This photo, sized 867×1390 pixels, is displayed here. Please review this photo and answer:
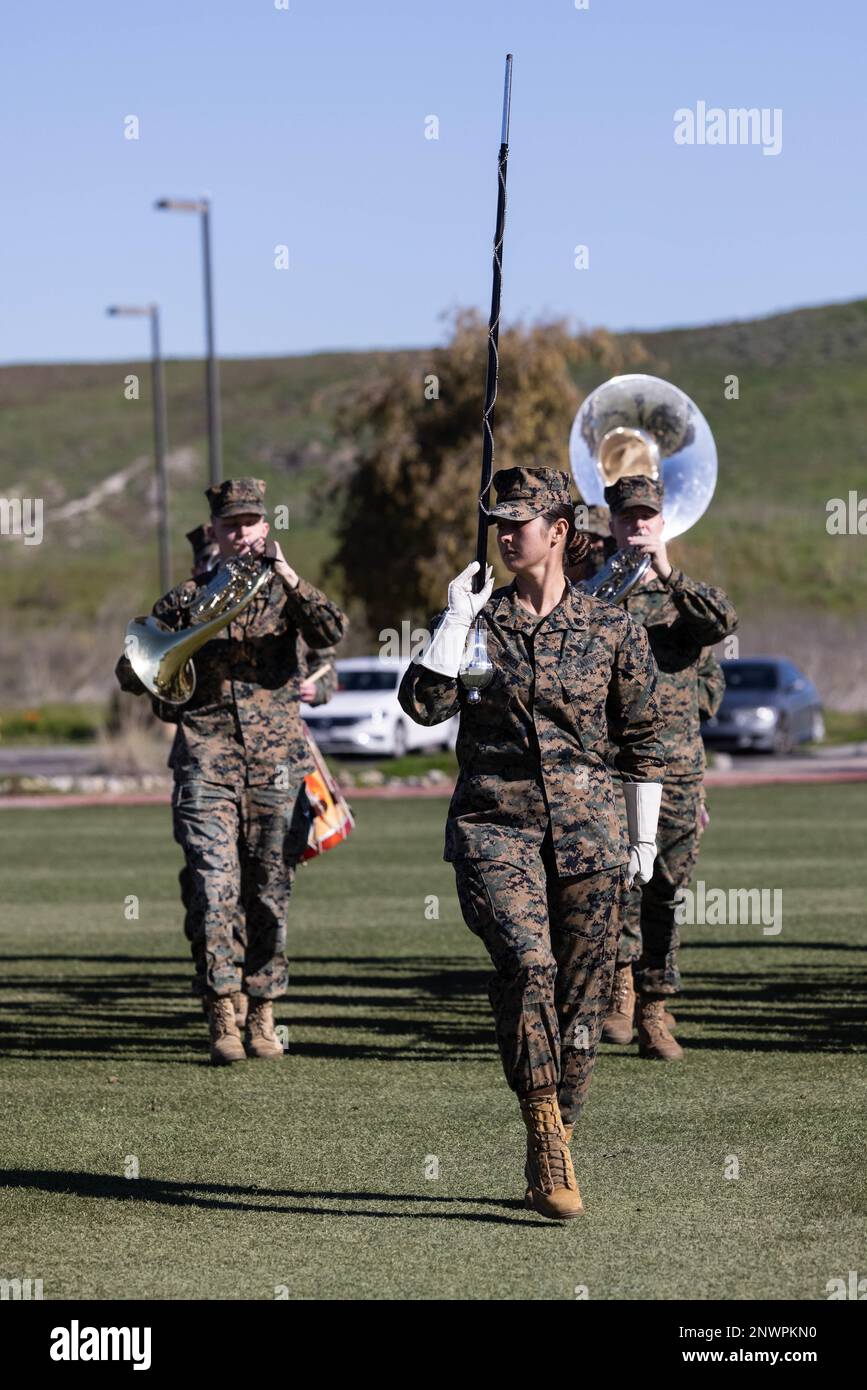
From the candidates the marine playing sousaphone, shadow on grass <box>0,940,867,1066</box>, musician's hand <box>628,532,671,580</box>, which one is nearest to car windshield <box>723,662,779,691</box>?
shadow on grass <box>0,940,867,1066</box>

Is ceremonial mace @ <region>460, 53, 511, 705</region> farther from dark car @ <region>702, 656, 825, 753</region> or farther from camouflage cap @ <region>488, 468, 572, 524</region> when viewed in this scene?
dark car @ <region>702, 656, 825, 753</region>

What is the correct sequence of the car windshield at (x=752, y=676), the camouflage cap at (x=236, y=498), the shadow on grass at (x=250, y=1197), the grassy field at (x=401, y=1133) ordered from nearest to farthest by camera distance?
the grassy field at (x=401, y=1133), the shadow on grass at (x=250, y=1197), the camouflage cap at (x=236, y=498), the car windshield at (x=752, y=676)

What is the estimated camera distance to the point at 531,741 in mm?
6566

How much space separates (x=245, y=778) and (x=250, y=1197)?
2653 mm

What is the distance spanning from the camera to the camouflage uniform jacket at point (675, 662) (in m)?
8.91

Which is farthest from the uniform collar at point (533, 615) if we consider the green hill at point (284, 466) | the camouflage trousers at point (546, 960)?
the green hill at point (284, 466)

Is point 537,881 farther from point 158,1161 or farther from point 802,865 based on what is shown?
point 802,865

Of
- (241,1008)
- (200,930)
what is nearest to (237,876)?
(200,930)

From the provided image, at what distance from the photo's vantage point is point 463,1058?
938 cm

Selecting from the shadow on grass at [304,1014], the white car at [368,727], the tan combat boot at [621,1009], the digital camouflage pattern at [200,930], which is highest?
the digital camouflage pattern at [200,930]

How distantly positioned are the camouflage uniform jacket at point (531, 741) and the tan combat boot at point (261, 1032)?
299cm

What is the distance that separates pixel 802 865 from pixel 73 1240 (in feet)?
38.1

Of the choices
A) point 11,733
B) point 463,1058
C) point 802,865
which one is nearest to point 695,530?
point 11,733

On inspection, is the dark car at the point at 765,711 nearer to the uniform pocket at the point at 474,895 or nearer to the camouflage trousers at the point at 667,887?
the camouflage trousers at the point at 667,887
